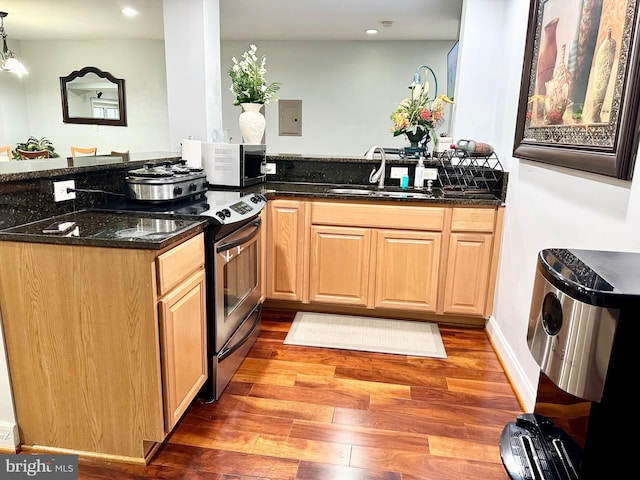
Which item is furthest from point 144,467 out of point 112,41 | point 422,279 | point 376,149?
point 112,41

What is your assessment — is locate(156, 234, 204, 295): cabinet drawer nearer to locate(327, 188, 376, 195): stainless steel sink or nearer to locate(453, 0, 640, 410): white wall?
locate(327, 188, 376, 195): stainless steel sink

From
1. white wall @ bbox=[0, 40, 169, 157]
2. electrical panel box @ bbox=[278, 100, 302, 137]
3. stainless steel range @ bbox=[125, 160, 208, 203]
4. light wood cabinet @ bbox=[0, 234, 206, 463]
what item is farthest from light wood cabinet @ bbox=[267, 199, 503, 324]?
white wall @ bbox=[0, 40, 169, 157]

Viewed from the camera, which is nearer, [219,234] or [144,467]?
[144,467]

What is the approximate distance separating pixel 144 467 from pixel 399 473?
0.97 metres

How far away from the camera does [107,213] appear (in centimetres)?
194

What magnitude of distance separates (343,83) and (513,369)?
4801 millimetres

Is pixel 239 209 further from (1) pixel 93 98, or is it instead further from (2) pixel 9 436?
(1) pixel 93 98

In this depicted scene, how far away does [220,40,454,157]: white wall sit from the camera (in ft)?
19.6

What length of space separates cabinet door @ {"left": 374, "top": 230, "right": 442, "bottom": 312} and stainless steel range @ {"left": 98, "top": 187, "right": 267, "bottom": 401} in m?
0.87

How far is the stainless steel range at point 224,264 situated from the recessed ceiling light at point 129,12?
332 cm

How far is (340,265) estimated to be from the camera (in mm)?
2977

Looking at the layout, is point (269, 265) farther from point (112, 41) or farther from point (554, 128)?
point (112, 41)

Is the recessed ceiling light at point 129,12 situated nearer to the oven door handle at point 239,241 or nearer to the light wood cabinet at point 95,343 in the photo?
the oven door handle at point 239,241

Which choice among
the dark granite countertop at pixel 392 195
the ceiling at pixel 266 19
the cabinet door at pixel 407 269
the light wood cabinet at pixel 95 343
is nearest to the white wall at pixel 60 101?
the ceiling at pixel 266 19
